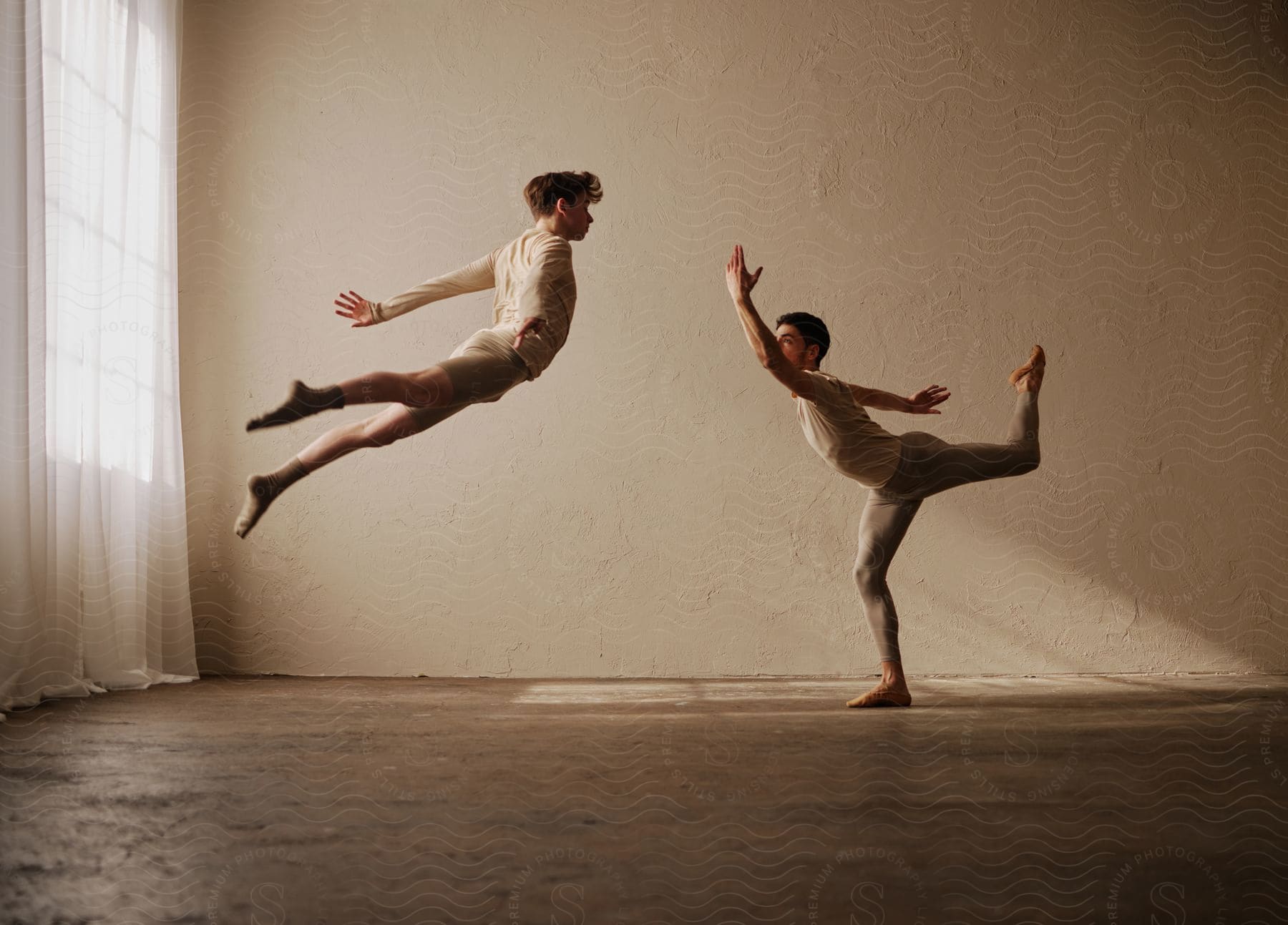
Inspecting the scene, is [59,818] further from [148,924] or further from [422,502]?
[422,502]

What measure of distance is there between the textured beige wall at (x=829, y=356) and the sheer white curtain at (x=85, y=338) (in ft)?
2.47

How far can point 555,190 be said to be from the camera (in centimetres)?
221

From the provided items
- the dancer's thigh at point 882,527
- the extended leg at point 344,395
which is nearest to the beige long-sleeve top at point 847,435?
the dancer's thigh at point 882,527

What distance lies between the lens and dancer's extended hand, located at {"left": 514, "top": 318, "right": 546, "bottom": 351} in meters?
2.01

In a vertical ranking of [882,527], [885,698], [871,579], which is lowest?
[885,698]

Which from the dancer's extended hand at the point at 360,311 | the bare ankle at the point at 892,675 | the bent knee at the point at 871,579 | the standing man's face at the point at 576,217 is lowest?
the bare ankle at the point at 892,675

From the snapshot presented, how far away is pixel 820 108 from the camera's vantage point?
4.59 m

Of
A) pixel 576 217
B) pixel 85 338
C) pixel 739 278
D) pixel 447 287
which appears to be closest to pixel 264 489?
pixel 447 287

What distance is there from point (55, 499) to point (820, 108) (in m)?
3.56

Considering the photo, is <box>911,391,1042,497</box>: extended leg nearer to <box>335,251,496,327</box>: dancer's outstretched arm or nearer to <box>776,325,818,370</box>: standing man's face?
<box>776,325,818,370</box>: standing man's face

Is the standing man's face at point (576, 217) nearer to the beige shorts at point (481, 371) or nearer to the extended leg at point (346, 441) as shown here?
the beige shorts at point (481, 371)

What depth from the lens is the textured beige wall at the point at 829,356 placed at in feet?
14.2

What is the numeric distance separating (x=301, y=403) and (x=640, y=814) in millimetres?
1053

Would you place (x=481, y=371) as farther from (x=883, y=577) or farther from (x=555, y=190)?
(x=883, y=577)
